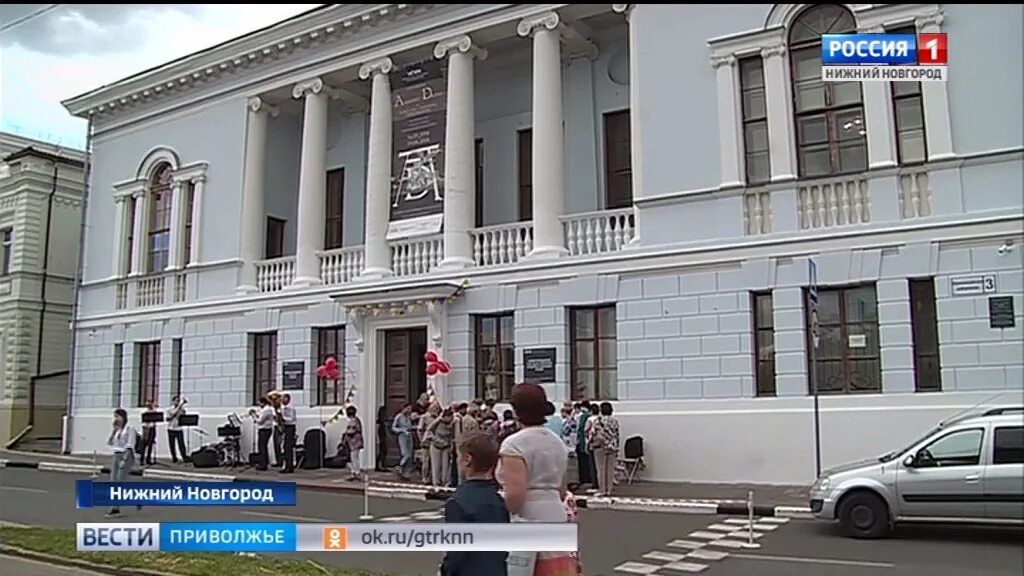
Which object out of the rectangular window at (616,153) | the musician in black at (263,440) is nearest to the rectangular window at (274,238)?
the musician in black at (263,440)

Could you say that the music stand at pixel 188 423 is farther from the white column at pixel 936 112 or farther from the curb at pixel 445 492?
the white column at pixel 936 112

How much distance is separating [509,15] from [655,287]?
18.1 feet

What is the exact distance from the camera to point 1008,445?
13.3ft

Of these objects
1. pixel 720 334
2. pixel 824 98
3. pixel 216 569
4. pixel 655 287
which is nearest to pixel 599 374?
pixel 655 287

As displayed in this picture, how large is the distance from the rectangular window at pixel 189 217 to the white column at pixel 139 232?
0.41 meters

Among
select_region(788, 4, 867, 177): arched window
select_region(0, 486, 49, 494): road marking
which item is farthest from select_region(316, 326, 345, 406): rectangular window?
select_region(788, 4, 867, 177): arched window

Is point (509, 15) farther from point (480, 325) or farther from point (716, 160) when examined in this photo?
point (716, 160)

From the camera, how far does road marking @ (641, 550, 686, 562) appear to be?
6938 mm

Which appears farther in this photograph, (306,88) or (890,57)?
(306,88)

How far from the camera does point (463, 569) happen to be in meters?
3.55

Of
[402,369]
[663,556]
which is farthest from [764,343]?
[402,369]

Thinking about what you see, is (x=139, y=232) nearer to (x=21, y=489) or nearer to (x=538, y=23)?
(x=21, y=489)

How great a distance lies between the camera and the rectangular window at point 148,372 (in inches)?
328

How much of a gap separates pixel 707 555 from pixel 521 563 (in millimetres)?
3812
